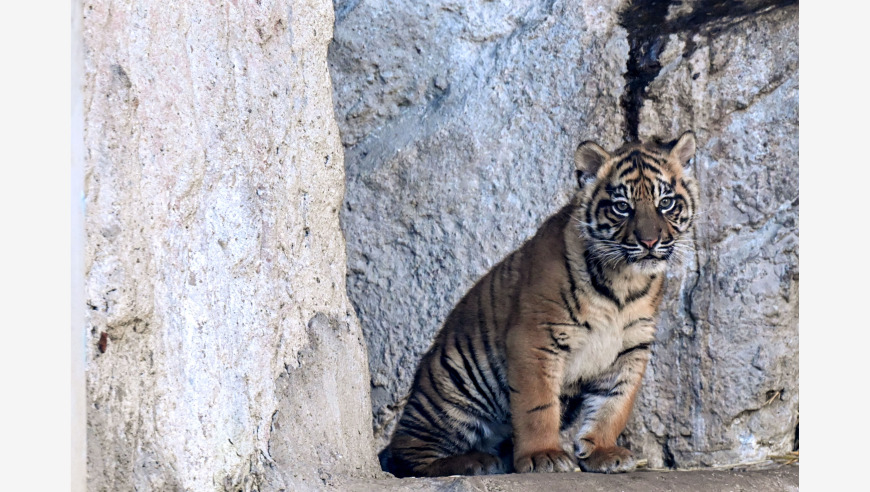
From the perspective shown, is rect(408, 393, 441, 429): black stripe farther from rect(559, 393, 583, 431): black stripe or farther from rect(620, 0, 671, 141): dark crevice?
rect(620, 0, 671, 141): dark crevice

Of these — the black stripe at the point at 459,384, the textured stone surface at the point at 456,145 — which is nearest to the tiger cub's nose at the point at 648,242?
the textured stone surface at the point at 456,145

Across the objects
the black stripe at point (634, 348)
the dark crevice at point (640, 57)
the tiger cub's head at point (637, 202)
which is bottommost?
the black stripe at point (634, 348)

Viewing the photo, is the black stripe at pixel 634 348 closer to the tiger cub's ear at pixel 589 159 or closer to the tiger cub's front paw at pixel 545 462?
the tiger cub's front paw at pixel 545 462

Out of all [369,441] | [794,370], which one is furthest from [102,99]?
[794,370]

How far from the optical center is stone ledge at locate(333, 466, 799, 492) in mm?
2836

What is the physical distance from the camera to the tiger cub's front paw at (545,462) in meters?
3.40

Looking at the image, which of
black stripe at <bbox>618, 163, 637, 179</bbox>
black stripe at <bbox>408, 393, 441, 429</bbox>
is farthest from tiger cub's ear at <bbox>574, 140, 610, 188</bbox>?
black stripe at <bbox>408, 393, 441, 429</bbox>

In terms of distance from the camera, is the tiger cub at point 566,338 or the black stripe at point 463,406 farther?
the black stripe at point 463,406

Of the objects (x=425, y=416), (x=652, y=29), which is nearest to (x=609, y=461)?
(x=425, y=416)

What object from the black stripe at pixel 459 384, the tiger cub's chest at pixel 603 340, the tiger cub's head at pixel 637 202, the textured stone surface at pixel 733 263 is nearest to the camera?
the tiger cub's head at pixel 637 202

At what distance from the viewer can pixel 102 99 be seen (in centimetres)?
225

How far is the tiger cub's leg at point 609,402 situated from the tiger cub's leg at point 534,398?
0.15m

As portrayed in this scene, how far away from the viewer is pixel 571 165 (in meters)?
4.23

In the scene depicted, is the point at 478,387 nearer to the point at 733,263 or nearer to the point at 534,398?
the point at 534,398
